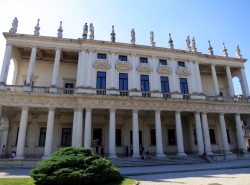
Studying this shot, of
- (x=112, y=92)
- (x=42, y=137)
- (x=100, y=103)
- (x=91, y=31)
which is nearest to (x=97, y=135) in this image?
(x=100, y=103)

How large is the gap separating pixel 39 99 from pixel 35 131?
222 inches

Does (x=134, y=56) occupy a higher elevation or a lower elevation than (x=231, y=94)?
higher

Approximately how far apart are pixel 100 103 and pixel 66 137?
7.53m

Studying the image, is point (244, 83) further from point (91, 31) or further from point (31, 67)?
point (31, 67)

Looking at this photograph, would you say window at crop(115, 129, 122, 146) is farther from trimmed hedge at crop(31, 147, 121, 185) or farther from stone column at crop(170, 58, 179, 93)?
trimmed hedge at crop(31, 147, 121, 185)

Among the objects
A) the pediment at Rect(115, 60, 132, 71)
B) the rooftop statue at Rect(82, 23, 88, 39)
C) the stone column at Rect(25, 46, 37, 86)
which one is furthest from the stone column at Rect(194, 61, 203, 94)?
the stone column at Rect(25, 46, 37, 86)

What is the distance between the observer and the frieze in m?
22.7

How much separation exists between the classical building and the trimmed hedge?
11686 mm

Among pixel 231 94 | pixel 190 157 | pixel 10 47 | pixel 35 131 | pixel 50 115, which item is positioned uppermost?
pixel 10 47

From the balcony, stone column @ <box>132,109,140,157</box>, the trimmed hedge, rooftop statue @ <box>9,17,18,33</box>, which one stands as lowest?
the trimmed hedge

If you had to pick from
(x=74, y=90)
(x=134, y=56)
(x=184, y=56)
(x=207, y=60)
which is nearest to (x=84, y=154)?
(x=74, y=90)

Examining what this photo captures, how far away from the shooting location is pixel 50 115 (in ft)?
75.4

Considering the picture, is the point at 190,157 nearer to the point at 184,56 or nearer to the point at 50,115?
the point at 184,56

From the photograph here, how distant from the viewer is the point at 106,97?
24.1m
